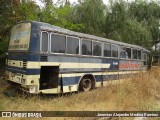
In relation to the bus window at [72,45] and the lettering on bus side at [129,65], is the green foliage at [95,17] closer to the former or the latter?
the bus window at [72,45]

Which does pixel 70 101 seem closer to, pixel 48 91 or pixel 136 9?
pixel 48 91

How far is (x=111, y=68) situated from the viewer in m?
12.7

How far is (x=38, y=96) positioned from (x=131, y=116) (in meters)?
4.12

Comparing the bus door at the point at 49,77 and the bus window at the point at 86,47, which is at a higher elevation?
the bus window at the point at 86,47

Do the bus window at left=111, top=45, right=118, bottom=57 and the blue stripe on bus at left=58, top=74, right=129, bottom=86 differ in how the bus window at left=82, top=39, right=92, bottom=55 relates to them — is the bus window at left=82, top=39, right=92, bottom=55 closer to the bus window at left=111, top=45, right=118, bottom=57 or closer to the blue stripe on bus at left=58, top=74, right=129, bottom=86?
the blue stripe on bus at left=58, top=74, right=129, bottom=86

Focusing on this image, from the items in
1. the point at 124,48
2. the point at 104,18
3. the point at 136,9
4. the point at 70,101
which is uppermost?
the point at 136,9

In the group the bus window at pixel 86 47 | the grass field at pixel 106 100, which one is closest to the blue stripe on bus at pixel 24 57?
the grass field at pixel 106 100

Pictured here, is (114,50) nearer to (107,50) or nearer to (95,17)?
(107,50)

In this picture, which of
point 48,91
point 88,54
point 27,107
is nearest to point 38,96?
point 48,91

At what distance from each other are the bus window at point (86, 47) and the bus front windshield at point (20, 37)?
2741mm

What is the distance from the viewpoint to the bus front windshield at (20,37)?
28.9ft

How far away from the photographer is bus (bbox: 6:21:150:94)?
8.50 metres

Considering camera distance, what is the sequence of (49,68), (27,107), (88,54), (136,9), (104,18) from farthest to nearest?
(136,9)
(104,18)
(88,54)
(49,68)
(27,107)

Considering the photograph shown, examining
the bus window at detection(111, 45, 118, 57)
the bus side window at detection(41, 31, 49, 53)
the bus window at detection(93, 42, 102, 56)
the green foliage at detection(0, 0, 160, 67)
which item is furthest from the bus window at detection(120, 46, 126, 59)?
the bus side window at detection(41, 31, 49, 53)
